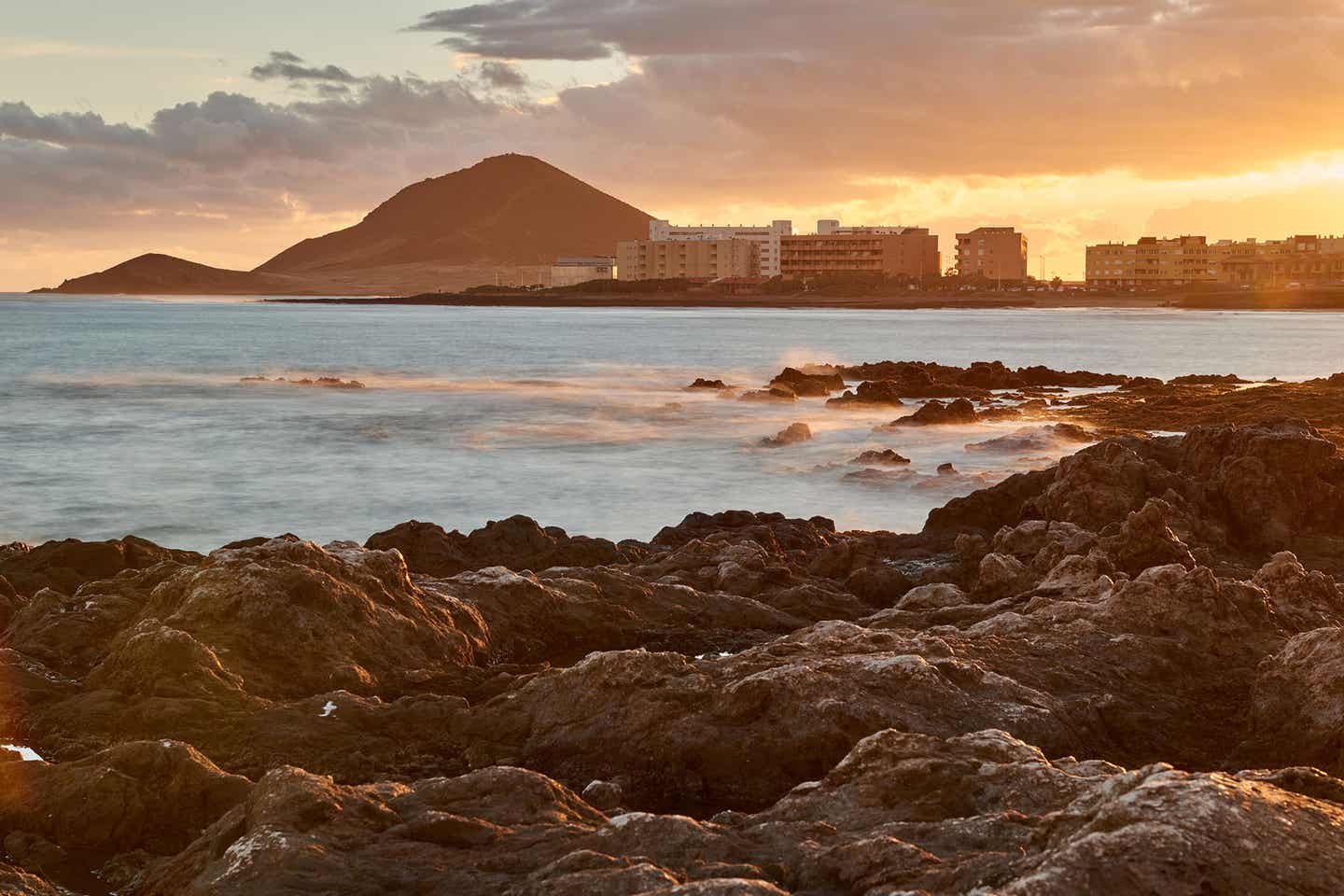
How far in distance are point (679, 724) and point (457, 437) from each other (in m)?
25.4

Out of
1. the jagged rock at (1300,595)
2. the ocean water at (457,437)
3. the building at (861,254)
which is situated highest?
the building at (861,254)

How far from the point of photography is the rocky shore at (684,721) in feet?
13.5

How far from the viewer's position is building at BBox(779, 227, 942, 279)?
17588 cm

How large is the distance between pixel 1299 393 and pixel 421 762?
87.7ft

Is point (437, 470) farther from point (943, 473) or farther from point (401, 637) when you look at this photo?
point (401, 637)

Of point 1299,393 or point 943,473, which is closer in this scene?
point 943,473

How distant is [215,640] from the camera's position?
289 inches

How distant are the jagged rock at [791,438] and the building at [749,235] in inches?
6081

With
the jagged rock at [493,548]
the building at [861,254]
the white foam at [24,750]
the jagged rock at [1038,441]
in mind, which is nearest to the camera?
the white foam at [24,750]

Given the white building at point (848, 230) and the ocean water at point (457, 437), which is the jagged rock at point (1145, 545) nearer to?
the ocean water at point (457, 437)

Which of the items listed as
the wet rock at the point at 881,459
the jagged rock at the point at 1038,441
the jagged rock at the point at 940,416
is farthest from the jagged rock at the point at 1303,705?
the jagged rock at the point at 940,416

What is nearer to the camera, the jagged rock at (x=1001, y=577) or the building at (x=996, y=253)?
the jagged rock at (x=1001, y=577)

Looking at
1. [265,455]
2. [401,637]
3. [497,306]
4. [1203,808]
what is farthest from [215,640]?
[497,306]

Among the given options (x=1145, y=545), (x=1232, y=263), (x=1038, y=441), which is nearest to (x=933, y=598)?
(x=1145, y=545)
